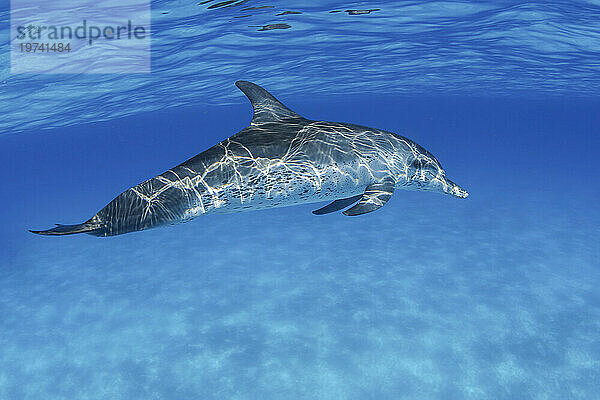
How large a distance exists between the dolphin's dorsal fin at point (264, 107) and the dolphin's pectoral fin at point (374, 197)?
6.25 feet

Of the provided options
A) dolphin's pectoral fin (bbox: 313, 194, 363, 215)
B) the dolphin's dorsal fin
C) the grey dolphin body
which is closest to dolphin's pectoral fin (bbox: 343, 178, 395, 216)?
the grey dolphin body

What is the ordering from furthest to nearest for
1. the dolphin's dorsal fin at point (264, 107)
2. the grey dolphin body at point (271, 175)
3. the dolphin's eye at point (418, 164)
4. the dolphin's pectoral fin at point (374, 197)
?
the dolphin's eye at point (418, 164) → the dolphin's dorsal fin at point (264, 107) → the dolphin's pectoral fin at point (374, 197) → the grey dolphin body at point (271, 175)

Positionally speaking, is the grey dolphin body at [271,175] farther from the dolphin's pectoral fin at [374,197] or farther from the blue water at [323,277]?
the blue water at [323,277]

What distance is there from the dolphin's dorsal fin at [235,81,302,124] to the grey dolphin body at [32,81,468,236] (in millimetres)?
17

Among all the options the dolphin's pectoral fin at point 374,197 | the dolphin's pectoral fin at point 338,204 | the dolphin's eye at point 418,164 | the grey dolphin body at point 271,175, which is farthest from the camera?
the dolphin's eye at point 418,164

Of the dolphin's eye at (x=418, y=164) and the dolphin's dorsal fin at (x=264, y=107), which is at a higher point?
the dolphin's dorsal fin at (x=264, y=107)

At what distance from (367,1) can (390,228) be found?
1041 cm

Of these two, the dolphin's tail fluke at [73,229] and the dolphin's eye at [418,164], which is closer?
the dolphin's tail fluke at [73,229]

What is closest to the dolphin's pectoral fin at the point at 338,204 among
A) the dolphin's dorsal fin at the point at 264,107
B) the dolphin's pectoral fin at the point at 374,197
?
the dolphin's pectoral fin at the point at 374,197

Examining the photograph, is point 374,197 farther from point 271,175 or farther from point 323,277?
point 323,277

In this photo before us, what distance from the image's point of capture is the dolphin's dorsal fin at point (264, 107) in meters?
6.56

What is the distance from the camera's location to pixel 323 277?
576 inches

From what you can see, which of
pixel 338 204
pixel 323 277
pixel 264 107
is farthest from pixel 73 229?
pixel 323 277

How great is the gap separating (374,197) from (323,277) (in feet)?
30.0
